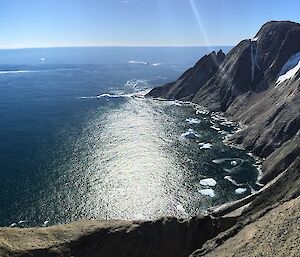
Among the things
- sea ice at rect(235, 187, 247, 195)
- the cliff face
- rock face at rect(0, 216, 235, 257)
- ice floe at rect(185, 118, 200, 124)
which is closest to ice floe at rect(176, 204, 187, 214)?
sea ice at rect(235, 187, 247, 195)

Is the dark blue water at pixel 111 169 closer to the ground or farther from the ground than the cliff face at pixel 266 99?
closer to the ground

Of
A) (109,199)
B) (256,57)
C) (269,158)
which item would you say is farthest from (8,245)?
(256,57)

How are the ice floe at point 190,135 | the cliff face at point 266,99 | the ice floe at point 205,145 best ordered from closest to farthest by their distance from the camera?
the cliff face at point 266,99
the ice floe at point 205,145
the ice floe at point 190,135

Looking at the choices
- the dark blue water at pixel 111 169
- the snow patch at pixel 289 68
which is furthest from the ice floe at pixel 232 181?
the snow patch at pixel 289 68

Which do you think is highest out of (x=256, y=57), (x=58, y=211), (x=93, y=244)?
(x=256, y=57)

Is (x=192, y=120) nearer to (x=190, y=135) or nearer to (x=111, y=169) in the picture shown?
(x=190, y=135)

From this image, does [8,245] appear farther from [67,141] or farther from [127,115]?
[127,115]

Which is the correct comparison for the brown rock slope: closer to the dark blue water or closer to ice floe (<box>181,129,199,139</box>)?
the dark blue water

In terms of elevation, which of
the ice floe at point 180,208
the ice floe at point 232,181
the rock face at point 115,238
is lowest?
the ice floe at point 180,208

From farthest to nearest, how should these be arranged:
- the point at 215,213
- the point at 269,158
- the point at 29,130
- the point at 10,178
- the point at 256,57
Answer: the point at 256,57
the point at 29,130
the point at 269,158
the point at 10,178
the point at 215,213

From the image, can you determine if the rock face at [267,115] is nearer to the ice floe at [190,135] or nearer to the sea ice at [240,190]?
the sea ice at [240,190]

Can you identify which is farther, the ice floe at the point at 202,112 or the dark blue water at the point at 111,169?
the ice floe at the point at 202,112
